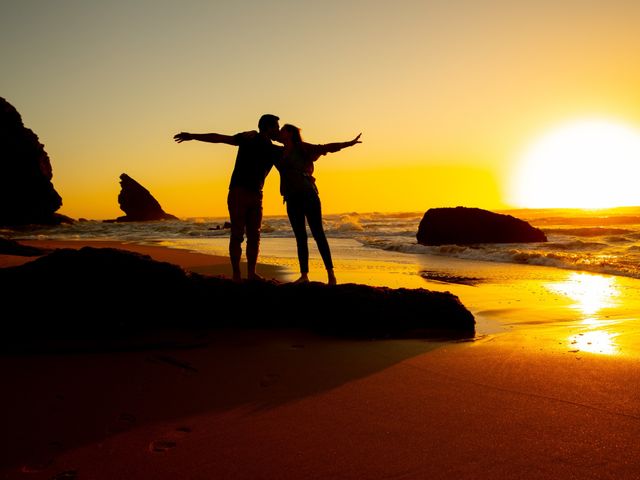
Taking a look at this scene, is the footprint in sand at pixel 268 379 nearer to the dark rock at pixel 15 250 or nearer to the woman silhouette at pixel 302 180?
the woman silhouette at pixel 302 180

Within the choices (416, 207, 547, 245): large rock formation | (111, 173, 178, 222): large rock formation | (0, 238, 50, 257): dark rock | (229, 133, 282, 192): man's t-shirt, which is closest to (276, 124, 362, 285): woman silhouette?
(229, 133, 282, 192): man's t-shirt

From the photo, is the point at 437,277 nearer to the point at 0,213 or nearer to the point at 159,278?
the point at 159,278

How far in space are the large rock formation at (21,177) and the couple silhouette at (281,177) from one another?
58946 millimetres

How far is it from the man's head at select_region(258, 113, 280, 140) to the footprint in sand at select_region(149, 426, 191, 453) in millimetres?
4413

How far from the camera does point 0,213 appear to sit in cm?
5562

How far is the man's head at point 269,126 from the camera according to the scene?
6.30 metres

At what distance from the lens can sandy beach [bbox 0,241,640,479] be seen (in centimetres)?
207

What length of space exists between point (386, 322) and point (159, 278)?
6.38 feet

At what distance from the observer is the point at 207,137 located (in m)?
6.10

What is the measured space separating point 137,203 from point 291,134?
8898cm

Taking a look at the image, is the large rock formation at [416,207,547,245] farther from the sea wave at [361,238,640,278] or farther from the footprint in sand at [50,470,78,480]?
the footprint in sand at [50,470,78,480]

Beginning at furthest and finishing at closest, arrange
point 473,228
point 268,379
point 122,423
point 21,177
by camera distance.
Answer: point 21,177
point 473,228
point 268,379
point 122,423

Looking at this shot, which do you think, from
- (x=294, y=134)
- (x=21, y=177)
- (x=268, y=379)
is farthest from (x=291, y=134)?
(x=21, y=177)

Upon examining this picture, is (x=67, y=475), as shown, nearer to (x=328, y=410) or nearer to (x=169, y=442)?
(x=169, y=442)
